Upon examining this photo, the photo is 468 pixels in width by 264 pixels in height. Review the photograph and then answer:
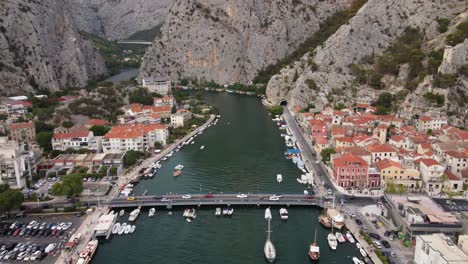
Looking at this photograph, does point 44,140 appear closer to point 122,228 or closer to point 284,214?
point 122,228

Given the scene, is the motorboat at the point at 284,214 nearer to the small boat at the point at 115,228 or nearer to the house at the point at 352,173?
the house at the point at 352,173

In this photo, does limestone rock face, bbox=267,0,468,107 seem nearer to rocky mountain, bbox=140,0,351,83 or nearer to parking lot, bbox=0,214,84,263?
rocky mountain, bbox=140,0,351,83

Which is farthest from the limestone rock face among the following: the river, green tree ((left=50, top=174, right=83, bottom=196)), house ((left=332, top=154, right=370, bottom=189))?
green tree ((left=50, top=174, right=83, bottom=196))

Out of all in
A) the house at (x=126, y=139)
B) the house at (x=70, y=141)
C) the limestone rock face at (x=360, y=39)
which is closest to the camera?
the house at (x=126, y=139)

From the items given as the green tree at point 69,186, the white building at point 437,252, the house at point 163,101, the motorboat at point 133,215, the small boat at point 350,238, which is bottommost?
the small boat at point 350,238

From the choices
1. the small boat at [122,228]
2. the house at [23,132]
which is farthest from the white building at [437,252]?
the house at [23,132]

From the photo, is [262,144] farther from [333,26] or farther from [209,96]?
[333,26]

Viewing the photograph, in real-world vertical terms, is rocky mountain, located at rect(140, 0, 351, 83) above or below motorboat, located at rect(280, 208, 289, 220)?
above

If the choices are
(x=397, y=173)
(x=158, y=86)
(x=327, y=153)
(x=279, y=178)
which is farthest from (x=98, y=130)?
(x=158, y=86)
